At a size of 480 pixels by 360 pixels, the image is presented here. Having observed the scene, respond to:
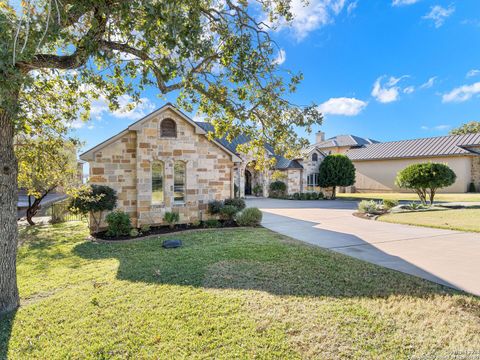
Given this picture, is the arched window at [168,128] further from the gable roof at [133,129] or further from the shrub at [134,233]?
the shrub at [134,233]

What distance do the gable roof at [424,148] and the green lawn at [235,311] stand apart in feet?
89.6

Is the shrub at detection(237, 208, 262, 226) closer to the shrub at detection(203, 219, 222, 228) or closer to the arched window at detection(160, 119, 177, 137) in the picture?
the shrub at detection(203, 219, 222, 228)

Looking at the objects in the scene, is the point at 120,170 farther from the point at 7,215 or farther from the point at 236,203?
the point at 7,215

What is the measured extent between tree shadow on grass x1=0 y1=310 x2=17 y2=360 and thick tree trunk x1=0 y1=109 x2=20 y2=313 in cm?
20

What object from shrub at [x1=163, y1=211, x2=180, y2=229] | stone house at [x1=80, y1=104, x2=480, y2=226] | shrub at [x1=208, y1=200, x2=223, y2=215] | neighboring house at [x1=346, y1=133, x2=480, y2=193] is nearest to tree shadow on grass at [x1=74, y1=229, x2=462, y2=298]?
shrub at [x1=163, y1=211, x2=180, y2=229]

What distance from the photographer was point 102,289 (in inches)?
197

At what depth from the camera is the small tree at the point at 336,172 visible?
80.8 feet

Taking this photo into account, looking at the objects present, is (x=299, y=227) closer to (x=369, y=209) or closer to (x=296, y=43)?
(x=369, y=209)

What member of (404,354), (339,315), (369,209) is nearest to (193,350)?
(339,315)

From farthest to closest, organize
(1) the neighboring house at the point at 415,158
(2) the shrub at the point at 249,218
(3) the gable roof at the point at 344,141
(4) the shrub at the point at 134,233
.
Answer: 1. (3) the gable roof at the point at 344,141
2. (1) the neighboring house at the point at 415,158
3. (2) the shrub at the point at 249,218
4. (4) the shrub at the point at 134,233

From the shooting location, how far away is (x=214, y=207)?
1170cm

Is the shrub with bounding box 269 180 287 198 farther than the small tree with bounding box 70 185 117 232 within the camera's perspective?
Yes

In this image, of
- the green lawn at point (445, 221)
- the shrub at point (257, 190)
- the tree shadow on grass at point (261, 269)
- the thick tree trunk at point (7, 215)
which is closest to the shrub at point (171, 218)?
the tree shadow on grass at point (261, 269)

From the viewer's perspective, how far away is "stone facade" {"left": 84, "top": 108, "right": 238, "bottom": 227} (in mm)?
10375
